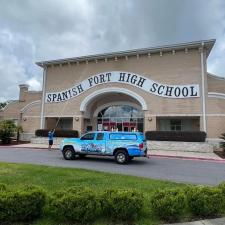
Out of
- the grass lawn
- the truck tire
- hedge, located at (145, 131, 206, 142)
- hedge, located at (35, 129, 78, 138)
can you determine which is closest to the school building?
hedge, located at (35, 129, 78, 138)

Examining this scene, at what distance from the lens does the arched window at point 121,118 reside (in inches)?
1251

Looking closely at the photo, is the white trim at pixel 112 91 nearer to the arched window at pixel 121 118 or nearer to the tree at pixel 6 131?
the arched window at pixel 121 118

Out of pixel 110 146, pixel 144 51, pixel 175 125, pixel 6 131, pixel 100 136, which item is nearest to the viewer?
pixel 110 146

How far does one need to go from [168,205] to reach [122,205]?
97cm

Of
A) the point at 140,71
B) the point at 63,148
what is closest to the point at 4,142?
the point at 63,148

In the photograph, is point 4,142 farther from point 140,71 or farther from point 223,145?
point 223,145

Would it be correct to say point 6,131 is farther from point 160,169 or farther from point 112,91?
point 160,169

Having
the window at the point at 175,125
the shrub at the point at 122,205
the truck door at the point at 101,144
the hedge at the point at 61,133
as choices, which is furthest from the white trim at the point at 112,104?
the shrub at the point at 122,205

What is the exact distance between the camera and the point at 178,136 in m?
25.4

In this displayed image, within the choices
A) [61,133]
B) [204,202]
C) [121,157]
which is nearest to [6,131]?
[61,133]

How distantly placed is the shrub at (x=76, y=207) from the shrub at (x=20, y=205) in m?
0.30

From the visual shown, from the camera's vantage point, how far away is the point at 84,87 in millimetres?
31734

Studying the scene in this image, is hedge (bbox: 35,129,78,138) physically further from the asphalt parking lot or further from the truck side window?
the truck side window

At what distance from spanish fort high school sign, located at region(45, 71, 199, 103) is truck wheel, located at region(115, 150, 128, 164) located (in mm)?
13662
